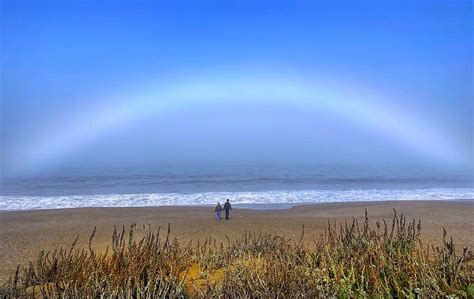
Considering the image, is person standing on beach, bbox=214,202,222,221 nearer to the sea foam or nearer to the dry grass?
the sea foam

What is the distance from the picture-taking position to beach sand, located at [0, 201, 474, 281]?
15289 mm

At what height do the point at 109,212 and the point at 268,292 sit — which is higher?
the point at 268,292

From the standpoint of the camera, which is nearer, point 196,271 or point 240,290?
point 240,290

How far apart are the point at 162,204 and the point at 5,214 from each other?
9807 mm

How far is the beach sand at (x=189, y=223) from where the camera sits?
15289 mm

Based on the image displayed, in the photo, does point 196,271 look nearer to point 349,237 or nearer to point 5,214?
point 349,237

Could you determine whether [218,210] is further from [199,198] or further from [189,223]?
[199,198]

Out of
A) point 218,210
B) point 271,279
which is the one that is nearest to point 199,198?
point 218,210

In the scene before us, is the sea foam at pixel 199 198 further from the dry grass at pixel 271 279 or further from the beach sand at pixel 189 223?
the dry grass at pixel 271 279

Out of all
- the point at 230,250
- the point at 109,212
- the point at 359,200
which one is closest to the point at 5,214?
the point at 109,212

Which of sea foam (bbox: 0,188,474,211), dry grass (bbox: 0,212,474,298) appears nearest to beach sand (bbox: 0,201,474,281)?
sea foam (bbox: 0,188,474,211)

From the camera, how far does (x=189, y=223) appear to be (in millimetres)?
19344

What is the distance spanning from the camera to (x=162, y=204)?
1107 inches

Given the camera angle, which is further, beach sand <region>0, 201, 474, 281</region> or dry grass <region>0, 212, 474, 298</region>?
beach sand <region>0, 201, 474, 281</region>
